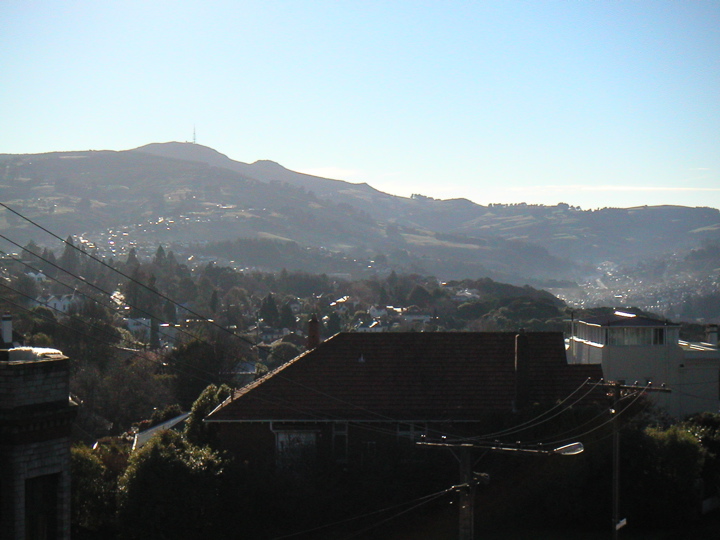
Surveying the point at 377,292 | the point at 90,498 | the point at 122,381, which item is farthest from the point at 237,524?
the point at 377,292

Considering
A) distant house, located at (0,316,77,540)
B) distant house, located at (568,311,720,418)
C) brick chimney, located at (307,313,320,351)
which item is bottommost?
distant house, located at (568,311,720,418)

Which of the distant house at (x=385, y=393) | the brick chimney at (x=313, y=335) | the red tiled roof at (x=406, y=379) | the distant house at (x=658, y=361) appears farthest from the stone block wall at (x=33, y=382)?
the distant house at (x=658, y=361)

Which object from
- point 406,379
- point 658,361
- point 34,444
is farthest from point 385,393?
point 34,444

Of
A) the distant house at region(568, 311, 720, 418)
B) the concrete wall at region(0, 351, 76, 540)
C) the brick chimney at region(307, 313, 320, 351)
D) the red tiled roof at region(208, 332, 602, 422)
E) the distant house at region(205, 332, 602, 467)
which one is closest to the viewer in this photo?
the concrete wall at region(0, 351, 76, 540)

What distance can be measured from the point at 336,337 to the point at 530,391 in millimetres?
5854

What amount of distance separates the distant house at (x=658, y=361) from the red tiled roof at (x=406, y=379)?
21.1 feet

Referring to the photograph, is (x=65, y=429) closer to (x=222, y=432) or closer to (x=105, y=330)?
(x=222, y=432)

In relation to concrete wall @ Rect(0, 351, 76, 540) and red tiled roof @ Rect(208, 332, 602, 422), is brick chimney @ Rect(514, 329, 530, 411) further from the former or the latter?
concrete wall @ Rect(0, 351, 76, 540)

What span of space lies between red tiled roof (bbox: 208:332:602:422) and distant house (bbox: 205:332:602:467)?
3 centimetres

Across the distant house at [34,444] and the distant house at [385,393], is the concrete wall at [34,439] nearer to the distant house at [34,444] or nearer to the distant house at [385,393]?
the distant house at [34,444]

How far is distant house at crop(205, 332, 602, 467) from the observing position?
69.8ft

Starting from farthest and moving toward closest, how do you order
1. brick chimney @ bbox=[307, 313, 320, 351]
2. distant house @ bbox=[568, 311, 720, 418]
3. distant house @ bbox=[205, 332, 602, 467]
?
distant house @ bbox=[568, 311, 720, 418] < brick chimney @ bbox=[307, 313, 320, 351] < distant house @ bbox=[205, 332, 602, 467]

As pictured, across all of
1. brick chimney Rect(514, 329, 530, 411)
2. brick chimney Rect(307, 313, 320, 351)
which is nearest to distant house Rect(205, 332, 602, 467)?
brick chimney Rect(514, 329, 530, 411)

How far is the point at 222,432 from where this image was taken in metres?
21.5
